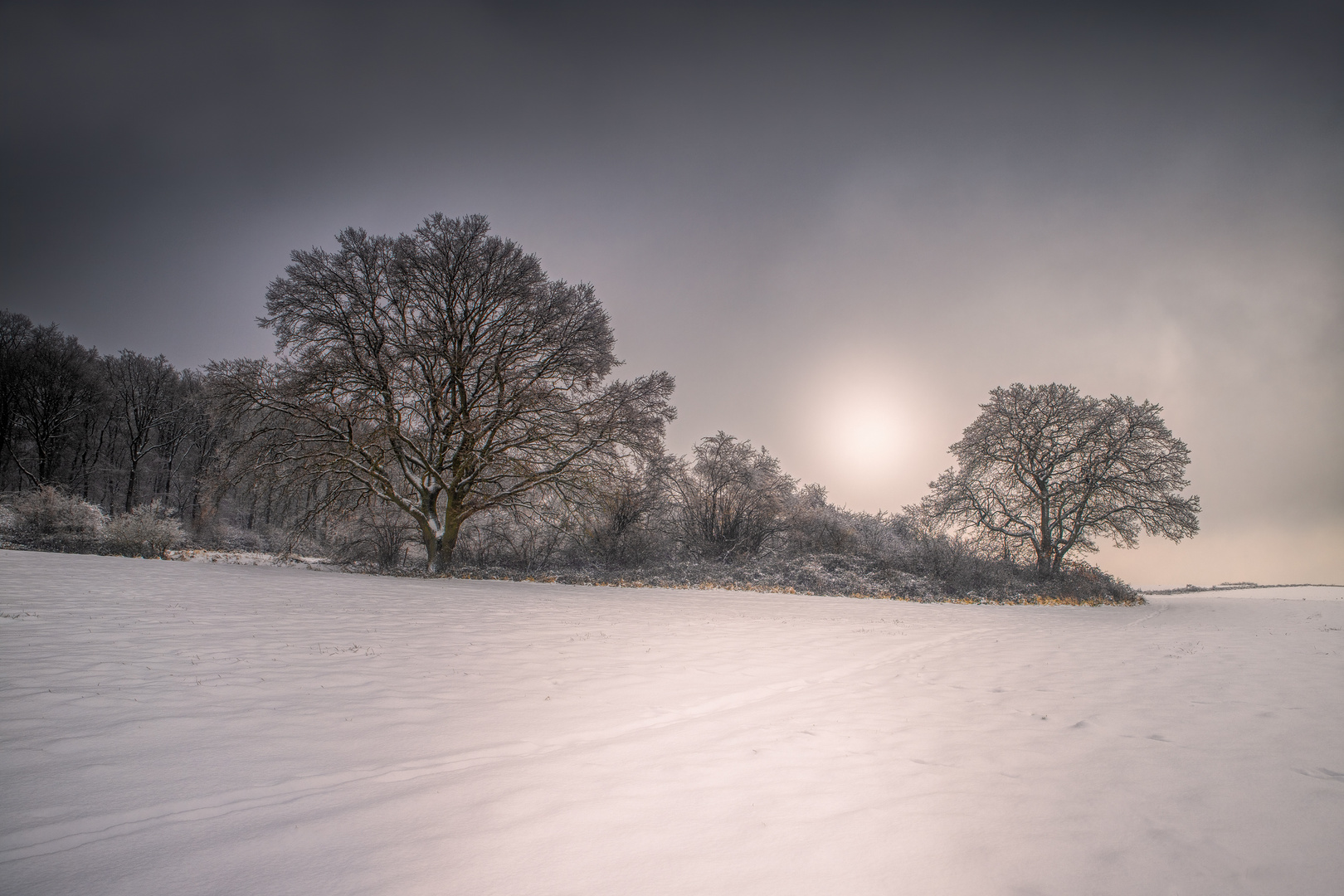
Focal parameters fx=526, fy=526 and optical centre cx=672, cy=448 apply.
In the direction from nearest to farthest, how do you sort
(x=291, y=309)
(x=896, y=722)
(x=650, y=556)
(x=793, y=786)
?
(x=793, y=786)
(x=896, y=722)
(x=291, y=309)
(x=650, y=556)

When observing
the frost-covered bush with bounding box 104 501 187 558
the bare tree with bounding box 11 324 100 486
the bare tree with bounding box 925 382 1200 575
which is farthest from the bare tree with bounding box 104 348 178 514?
the bare tree with bounding box 925 382 1200 575

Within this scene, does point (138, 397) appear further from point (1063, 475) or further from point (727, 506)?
point (1063, 475)

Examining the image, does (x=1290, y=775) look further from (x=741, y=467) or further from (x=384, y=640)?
(x=741, y=467)

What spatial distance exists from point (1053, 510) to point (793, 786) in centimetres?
2407

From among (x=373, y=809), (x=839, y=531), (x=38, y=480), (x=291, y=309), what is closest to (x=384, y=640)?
(x=373, y=809)

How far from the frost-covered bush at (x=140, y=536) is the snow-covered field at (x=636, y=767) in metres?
13.1

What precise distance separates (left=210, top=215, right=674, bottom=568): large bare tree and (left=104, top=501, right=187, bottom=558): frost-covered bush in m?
4.51

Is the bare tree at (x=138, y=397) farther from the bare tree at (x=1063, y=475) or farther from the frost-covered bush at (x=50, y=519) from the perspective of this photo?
the bare tree at (x=1063, y=475)

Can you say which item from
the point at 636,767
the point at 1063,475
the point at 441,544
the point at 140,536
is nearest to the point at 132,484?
the point at 140,536

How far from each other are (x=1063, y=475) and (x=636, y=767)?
81.3 feet

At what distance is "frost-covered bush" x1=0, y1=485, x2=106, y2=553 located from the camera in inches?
658

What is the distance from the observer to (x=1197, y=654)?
6238 millimetres

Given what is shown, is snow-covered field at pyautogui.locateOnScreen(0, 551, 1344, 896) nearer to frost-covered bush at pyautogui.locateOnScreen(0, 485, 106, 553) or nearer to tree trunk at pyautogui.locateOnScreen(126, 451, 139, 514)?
frost-covered bush at pyautogui.locateOnScreen(0, 485, 106, 553)

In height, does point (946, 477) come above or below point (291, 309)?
below
